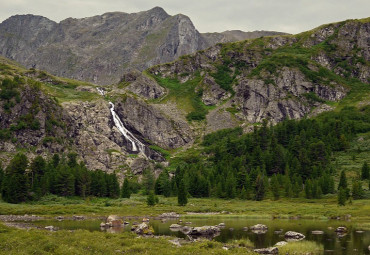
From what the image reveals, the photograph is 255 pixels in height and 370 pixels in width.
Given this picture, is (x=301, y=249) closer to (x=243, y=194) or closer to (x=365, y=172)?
(x=243, y=194)

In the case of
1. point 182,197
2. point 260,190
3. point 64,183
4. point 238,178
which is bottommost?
point 260,190

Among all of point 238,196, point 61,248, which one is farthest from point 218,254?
point 238,196

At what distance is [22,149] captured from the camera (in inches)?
7303

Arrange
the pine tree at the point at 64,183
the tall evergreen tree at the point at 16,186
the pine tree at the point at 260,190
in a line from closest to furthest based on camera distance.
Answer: the tall evergreen tree at the point at 16,186 < the pine tree at the point at 64,183 < the pine tree at the point at 260,190

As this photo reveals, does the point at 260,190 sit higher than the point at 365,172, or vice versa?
the point at 365,172

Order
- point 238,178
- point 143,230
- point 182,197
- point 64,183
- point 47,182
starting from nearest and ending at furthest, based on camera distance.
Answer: point 143,230, point 182,197, point 47,182, point 64,183, point 238,178

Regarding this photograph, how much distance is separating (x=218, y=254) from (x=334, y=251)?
50.7 ft

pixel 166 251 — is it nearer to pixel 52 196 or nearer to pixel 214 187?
pixel 52 196

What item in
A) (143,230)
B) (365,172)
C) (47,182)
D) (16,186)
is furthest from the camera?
(365,172)

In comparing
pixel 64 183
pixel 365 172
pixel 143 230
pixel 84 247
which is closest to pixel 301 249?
pixel 84 247

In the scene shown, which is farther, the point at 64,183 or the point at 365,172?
the point at 365,172

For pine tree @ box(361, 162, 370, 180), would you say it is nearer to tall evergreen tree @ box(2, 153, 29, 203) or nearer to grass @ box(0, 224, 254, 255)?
grass @ box(0, 224, 254, 255)

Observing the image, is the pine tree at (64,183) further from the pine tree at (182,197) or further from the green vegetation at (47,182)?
the pine tree at (182,197)

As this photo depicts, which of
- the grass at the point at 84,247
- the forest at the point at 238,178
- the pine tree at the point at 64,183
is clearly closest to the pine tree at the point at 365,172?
the forest at the point at 238,178
